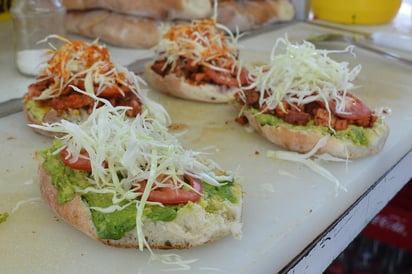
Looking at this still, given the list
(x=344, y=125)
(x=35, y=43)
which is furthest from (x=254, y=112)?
(x=35, y=43)

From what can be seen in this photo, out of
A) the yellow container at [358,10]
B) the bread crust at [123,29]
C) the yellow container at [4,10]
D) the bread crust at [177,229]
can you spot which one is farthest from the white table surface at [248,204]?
the yellow container at [358,10]

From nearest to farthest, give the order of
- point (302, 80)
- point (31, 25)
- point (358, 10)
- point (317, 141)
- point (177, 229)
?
point (177, 229) → point (317, 141) → point (302, 80) → point (31, 25) → point (358, 10)

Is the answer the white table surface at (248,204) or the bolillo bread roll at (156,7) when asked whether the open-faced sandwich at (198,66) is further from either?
the bolillo bread roll at (156,7)

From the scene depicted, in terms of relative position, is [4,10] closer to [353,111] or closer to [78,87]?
[78,87]

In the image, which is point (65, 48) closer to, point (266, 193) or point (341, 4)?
point (266, 193)

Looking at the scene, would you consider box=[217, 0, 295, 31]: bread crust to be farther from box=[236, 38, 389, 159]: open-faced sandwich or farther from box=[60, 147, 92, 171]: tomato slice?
box=[60, 147, 92, 171]: tomato slice

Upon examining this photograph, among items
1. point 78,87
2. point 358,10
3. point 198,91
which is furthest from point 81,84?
point 358,10
